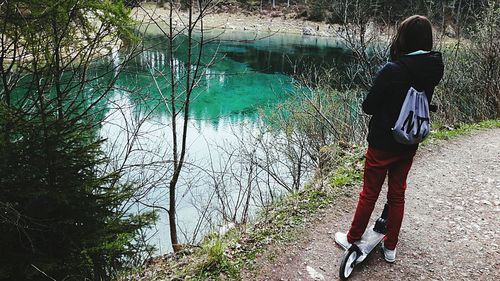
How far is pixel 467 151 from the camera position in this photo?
23.6 feet

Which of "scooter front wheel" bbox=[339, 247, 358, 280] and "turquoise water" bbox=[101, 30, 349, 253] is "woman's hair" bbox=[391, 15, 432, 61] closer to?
"scooter front wheel" bbox=[339, 247, 358, 280]

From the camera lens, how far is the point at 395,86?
3010 mm

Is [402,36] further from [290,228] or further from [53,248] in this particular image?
[53,248]

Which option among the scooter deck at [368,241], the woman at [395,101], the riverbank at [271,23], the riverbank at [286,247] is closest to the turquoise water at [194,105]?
the riverbank at [286,247]

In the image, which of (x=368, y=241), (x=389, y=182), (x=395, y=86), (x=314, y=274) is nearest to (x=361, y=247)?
(x=368, y=241)

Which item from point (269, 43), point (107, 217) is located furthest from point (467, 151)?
point (269, 43)

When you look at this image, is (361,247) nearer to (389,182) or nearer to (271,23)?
(389,182)

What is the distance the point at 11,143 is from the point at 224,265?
2.15 meters

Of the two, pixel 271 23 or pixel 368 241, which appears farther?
pixel 271 23

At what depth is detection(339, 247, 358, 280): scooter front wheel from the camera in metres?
3.42

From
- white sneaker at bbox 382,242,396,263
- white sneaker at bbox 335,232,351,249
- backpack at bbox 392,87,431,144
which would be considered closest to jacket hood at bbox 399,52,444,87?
backpack at bbox 392,87,431,144

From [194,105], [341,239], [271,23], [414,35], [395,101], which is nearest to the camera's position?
[414,35]

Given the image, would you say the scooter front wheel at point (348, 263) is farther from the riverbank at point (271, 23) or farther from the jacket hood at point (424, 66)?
the riverbank at point (271, 23)

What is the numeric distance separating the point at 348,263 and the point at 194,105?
16.3 metres
